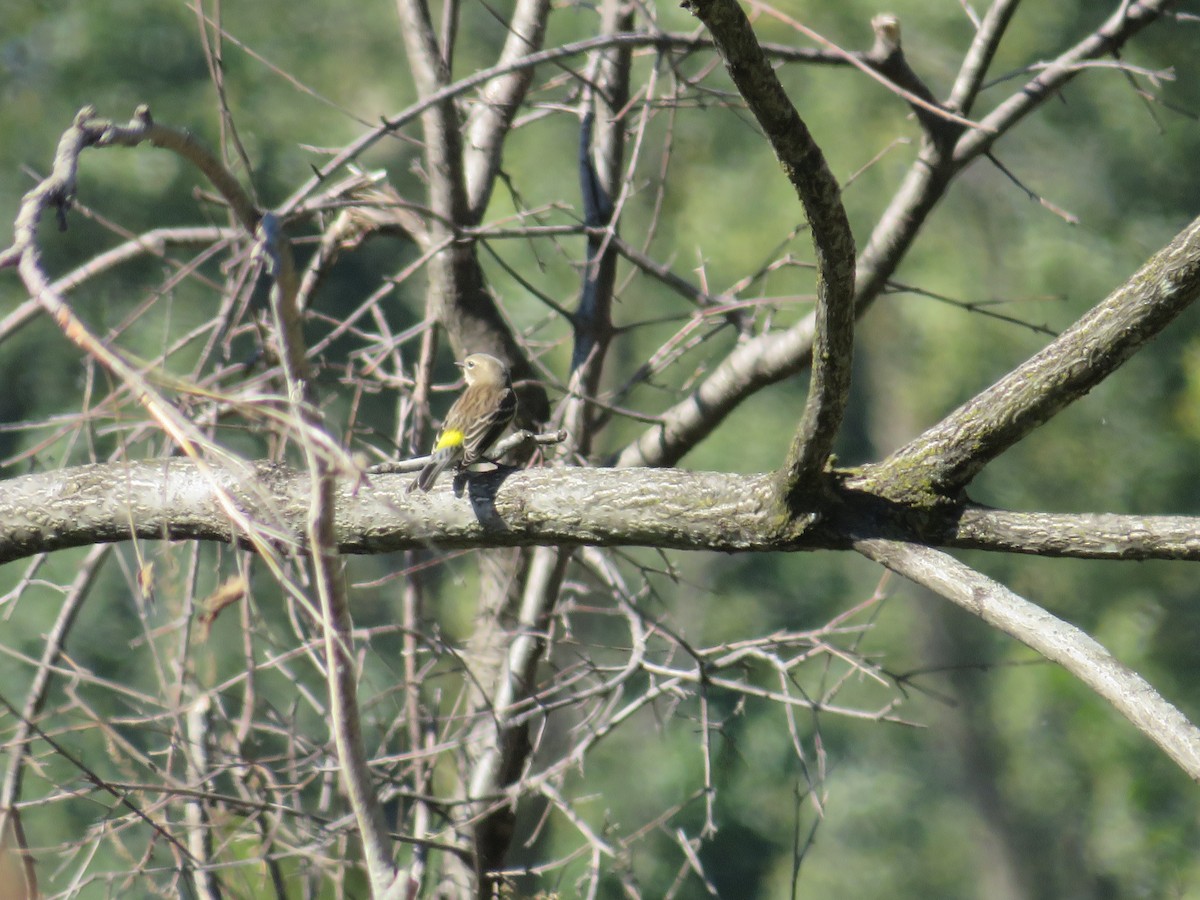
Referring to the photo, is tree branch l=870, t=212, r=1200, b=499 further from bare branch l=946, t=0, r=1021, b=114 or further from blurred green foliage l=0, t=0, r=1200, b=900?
blurred green foliage l=0, t=0, r=1200, b=900

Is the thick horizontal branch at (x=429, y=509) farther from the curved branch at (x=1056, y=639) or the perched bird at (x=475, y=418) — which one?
the curved branch at (x=1056, y=639)

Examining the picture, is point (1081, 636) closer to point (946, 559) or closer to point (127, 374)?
point (946, 559)

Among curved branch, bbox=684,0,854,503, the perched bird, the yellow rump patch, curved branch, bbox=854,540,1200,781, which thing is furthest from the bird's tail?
curved branch, bbox=854,540,1200,781

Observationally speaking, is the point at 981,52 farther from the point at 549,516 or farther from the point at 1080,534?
the point at 549,516

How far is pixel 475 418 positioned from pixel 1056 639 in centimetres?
217

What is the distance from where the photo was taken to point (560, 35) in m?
15.7

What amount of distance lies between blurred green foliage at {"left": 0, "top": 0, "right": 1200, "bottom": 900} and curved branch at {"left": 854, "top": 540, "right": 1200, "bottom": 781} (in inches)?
369

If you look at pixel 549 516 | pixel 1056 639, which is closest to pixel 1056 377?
pixel 1056 639

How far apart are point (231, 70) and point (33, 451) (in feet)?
36.8

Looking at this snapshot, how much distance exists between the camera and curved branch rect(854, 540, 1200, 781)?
1.83m

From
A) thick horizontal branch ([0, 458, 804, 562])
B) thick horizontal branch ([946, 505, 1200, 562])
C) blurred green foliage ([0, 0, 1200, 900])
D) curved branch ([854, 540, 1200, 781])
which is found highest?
blurred green foliage ([0, 0, 1200, 900])

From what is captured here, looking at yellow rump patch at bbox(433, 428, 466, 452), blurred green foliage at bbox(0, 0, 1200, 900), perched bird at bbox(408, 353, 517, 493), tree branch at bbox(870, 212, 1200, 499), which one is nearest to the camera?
tree branch at bbox(870, 212, 1200, 499)

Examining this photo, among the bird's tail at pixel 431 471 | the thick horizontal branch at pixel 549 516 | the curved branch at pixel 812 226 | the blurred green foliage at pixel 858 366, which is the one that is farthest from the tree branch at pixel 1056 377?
the blurred green foliage at pixel 858 366

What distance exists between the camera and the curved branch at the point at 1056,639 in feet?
5.99
